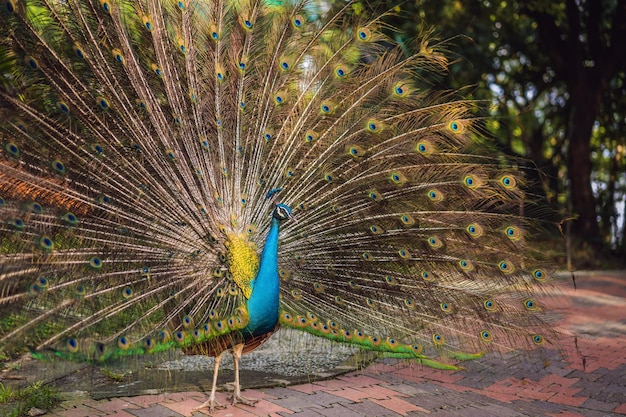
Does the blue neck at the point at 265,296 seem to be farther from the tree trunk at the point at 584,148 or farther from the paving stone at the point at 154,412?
the tree trunk at the point at 584,148

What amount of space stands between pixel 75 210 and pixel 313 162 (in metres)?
1.74

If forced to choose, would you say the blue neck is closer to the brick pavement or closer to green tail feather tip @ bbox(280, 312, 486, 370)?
green tail feather tip @ bbox(280, 312, 486, 370)

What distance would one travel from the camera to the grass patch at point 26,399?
3734 mm

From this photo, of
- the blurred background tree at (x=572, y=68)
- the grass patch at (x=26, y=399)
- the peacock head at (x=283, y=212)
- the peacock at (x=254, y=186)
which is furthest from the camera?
the blurred background tree at (x=572, y=68)

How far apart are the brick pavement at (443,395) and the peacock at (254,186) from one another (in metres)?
0.36

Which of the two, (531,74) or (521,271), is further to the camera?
(531,74)

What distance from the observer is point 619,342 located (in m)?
6.58

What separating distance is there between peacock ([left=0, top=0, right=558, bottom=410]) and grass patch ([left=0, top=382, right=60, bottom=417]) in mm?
901

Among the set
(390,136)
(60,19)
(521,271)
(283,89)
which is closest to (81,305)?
(60,19)

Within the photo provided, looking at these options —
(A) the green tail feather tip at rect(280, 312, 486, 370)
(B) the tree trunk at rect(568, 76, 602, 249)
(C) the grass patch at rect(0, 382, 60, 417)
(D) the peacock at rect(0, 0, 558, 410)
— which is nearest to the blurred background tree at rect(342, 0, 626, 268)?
(B) the tree trunk at rect(568, 76, 602, 249)

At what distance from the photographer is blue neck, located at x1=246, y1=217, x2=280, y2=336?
12.6 feet

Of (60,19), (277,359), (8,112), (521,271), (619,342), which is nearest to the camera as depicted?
(8,112)

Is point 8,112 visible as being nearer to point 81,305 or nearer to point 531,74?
point 81,305

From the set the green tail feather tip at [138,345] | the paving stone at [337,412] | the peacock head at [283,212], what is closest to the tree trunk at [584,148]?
the paving stone at [337,412]
